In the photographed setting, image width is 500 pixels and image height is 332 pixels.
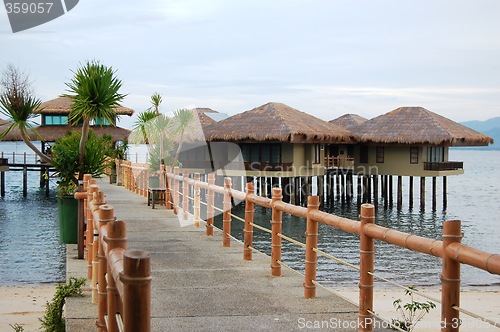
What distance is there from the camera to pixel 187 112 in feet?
114

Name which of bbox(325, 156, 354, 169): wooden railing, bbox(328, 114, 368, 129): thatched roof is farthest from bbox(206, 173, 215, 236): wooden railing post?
bbox(328, 114, 368, 129): thatched roof

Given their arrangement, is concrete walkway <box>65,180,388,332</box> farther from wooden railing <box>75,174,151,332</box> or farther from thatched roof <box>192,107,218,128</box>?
thatched roof <box>192,107,218,128</box>

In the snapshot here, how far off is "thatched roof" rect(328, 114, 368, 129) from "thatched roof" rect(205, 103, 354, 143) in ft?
11.5

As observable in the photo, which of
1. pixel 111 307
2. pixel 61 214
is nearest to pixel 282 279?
pixel 111 307

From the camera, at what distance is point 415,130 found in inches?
1464

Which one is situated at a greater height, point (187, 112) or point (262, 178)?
point (187, 112)

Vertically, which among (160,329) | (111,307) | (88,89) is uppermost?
(88,89)

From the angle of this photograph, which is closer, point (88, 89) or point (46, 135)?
point (88, 89)

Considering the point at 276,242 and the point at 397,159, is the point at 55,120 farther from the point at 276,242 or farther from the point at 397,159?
the point at 276,242

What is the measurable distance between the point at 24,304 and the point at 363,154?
90.2ft

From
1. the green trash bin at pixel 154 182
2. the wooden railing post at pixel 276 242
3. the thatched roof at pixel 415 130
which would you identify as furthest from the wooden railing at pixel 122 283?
the thatched roof at pixel 415 130

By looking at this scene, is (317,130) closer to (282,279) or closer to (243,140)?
(243,140)

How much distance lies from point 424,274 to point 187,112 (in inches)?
709

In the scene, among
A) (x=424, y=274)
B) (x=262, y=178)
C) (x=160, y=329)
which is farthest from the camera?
(x=262, y=178)
